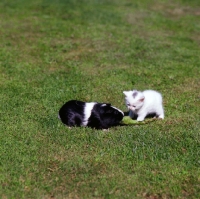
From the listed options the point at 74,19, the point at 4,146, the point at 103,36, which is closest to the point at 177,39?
the point at 103,36

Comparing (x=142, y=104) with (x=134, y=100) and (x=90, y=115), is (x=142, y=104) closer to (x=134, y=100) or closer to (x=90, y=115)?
(x=134, y=100)

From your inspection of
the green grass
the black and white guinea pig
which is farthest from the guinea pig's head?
the green grass

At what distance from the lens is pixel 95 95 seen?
10.2 m

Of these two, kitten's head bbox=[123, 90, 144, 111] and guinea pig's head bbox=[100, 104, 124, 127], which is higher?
kitten's head bbox=[123, 90, 144, 111]

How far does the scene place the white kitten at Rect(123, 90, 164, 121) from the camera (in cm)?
839

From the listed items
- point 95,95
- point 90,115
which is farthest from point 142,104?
point 95,95

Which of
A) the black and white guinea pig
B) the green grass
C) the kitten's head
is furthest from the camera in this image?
the kitten's head

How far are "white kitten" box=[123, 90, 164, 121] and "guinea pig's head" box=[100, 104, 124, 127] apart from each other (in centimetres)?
33

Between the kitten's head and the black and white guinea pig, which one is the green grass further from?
the kitten's head

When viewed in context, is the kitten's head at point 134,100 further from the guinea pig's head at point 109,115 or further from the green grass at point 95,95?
the green grass at point 95,95

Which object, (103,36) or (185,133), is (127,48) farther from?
(185,133)

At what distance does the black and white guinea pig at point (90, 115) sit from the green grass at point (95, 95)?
215mm

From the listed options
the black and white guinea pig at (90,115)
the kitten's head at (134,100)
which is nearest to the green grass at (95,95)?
the black and white guinea pig at (90,115)

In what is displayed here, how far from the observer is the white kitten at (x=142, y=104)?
8.39m
